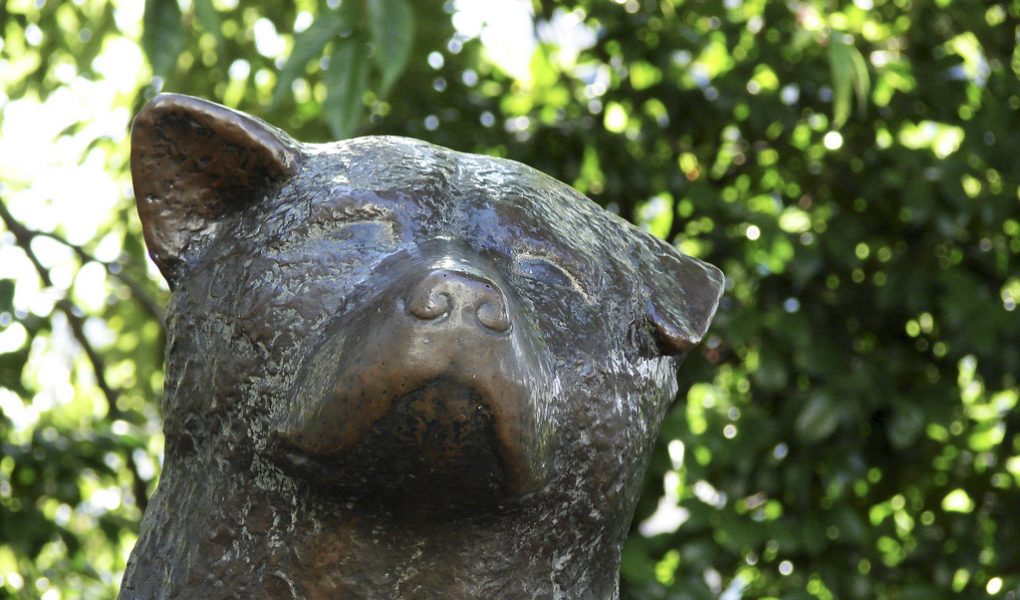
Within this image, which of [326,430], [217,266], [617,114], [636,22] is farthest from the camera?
[617,114]

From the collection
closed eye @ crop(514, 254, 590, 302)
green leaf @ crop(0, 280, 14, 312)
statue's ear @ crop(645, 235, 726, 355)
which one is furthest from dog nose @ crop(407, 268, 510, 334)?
green leaf @ crop(0, 280, 14, 312)

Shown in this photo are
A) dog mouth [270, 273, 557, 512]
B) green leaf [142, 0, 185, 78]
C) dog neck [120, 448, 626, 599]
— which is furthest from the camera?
green leaf [142, 0, 185, 78]

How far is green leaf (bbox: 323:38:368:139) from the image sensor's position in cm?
187

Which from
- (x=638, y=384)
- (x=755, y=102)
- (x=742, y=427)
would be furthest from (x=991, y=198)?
(x=638, y=384)

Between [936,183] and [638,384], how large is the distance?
5.08 ft

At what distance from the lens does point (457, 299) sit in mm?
1127

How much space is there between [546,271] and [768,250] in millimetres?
1415

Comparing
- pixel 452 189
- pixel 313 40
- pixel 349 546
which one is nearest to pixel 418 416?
pixel 349 546

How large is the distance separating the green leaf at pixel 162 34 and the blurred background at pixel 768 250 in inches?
26.8

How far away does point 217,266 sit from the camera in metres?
1.34

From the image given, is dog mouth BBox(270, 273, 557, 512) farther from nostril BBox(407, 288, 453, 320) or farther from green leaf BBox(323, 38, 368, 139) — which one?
green leaf BBox(323, 38, 368, 139)

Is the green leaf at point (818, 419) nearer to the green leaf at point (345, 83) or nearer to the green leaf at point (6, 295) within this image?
the green leaf at point (345, 83)

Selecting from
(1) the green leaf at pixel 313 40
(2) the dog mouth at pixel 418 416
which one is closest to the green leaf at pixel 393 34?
(1) the green leaf at pixel 313 40

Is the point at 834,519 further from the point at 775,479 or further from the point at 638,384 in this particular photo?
the point at 638,384
